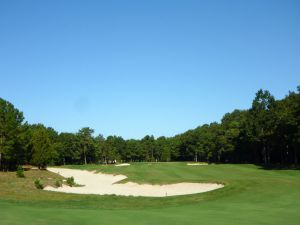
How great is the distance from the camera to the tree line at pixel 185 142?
221 feet

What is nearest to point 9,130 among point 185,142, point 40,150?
point 40,150

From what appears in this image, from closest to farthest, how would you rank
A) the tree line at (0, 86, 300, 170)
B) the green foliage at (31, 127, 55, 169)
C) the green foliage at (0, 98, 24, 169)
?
the green foliage at (0, 98, 24, 169) → the tree line at (0, 86, 300, 170) → the green foliage at (31, 127, 55, 169)

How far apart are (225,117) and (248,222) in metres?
110

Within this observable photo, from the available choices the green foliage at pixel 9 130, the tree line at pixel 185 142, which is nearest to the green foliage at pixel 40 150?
the tree line at pixel 185 142

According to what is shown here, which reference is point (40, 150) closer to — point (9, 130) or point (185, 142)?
point (9, 130)

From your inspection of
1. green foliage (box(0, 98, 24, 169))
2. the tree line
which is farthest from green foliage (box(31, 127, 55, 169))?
green foliage (box(0, 98, 24, 169))

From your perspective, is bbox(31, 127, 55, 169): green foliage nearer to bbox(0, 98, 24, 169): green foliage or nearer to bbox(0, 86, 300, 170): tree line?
bbox(0, 86, 300, 170): tree line

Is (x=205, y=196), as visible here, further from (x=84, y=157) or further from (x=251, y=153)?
(x=84, y=157)

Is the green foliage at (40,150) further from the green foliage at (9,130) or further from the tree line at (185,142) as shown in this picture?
the green foliage at (9,130)

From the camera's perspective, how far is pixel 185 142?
497 feet

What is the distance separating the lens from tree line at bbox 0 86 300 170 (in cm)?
6731

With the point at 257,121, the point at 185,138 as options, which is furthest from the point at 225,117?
the point at 257,121

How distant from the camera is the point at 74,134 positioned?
147 meters

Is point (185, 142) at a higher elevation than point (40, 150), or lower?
higher
